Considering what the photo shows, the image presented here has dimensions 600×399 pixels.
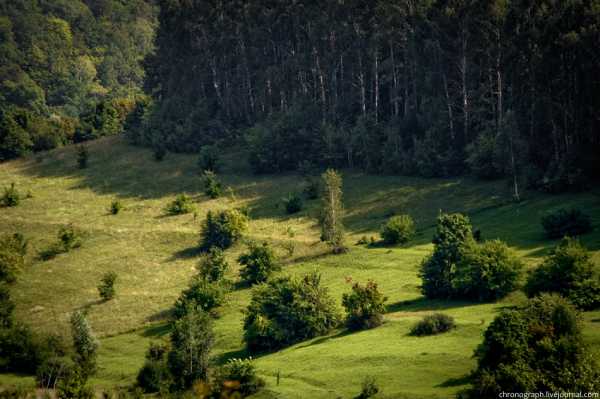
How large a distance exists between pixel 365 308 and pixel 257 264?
1851 cm

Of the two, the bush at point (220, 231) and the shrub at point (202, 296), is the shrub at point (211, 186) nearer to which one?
the bush at point (220, 231)

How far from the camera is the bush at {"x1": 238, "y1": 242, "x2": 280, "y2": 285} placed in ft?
253

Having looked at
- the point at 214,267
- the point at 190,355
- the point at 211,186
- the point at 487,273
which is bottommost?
the point at 190,355

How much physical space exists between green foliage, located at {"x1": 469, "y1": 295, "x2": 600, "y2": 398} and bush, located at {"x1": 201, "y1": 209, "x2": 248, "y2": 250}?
143 feet

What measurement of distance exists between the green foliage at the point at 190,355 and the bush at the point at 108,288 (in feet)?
67.8

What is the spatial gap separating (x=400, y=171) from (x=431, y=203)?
43.1 feet

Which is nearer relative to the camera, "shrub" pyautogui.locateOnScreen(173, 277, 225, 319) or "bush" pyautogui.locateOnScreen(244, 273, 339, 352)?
"bush" pyautogui.locateOnScreen(244, 273, 339, 352)

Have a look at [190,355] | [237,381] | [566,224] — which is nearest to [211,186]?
[566,224]

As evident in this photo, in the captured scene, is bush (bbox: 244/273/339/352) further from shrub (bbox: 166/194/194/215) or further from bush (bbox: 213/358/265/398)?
shrub (bbox: 166/194/194/215)

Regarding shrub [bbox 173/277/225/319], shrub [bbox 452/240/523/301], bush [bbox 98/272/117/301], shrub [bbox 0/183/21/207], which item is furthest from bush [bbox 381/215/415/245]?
shrub [bbox 0/183/21/207]

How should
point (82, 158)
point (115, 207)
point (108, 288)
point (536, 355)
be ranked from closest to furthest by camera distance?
point (536, 355)
point (108, 288)
point (115, 207)
point (82, 158)

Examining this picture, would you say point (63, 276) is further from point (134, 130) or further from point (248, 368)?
point (134, 130)

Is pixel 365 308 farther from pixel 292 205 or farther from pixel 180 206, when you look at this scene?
pixel 180 206

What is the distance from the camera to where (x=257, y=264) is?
77312mm
